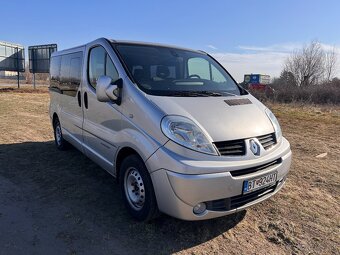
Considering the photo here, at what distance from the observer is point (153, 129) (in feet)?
9.80

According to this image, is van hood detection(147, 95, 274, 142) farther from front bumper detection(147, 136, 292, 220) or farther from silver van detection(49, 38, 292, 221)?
front bumper detection(147, 136, 292, 220)

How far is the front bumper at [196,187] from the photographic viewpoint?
2717mm

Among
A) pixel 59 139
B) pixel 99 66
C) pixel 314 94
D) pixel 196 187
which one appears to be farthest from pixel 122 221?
pixel 314 94

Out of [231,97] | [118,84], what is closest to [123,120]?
[118,84]

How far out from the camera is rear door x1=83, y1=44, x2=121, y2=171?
3701 mm

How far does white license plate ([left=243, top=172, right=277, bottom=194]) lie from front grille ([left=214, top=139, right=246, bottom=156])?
0.29 m

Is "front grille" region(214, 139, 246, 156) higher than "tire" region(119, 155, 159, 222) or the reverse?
higher

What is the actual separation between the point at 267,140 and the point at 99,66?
95.2 inches

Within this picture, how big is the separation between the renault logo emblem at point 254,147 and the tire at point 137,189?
1.08 metres

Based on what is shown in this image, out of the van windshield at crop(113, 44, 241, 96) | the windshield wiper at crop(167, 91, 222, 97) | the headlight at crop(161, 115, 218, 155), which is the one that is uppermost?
the van windshield at crop(113, 44, 241, 96)

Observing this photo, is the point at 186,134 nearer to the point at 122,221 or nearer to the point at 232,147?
the point at 232,147

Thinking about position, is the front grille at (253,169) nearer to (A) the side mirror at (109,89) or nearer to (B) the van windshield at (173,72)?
(B) the van windshield at (173,72)

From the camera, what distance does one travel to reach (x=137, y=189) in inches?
134

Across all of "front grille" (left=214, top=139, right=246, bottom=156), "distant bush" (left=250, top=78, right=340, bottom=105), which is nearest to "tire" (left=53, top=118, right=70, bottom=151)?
"front grille" (left=214, top=139, right=246, bottom=156)
